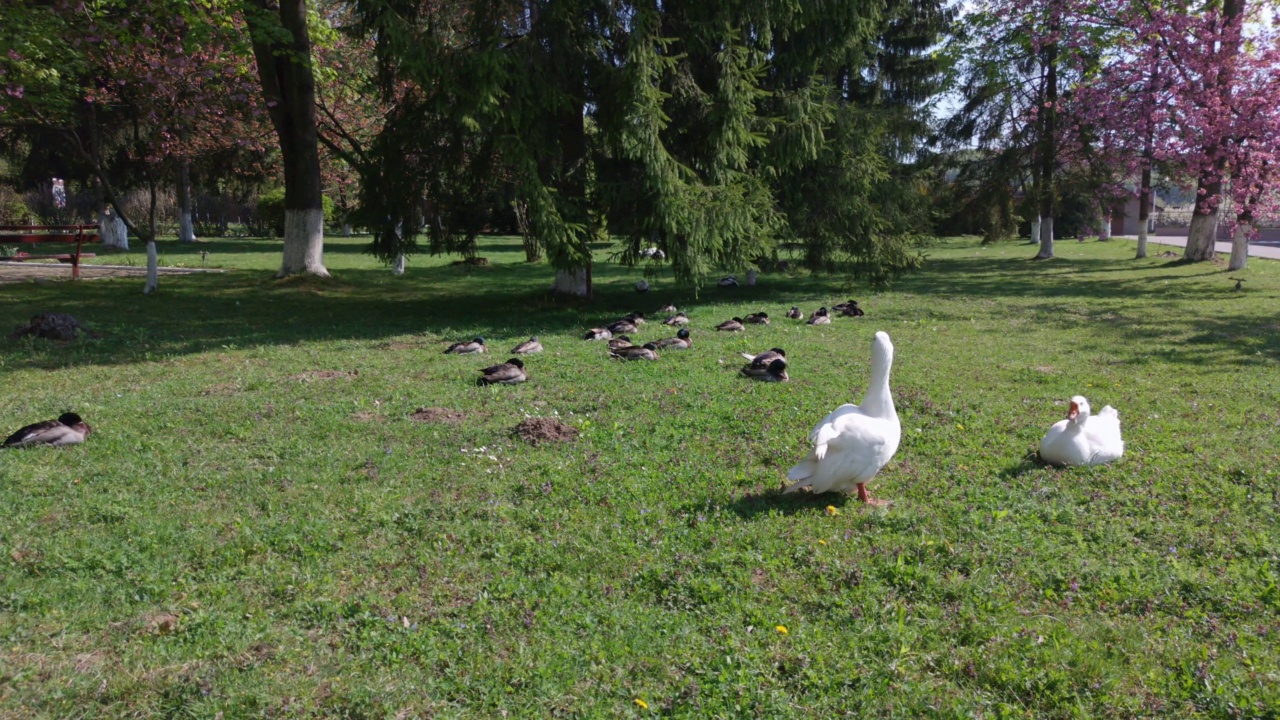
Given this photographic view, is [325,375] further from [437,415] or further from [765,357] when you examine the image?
[765,357]

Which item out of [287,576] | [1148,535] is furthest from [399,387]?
[1148,535]

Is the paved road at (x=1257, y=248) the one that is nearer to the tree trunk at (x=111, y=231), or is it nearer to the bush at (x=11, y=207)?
the tree trunk at (x=111, y=231)

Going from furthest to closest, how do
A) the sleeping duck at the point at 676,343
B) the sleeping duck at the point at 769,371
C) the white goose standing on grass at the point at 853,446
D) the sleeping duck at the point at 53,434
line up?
the sleeping duck at the point at 676,343, the sleeping duck at the point at 769,371, the sleeping duck at the point at 53,434, the white goose standing on grass at the point at 853,446

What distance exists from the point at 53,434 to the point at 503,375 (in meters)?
4.28

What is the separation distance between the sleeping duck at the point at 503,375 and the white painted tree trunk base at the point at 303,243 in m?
11.9

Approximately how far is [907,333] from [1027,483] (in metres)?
7.57

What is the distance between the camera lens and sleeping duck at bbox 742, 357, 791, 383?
373 inches

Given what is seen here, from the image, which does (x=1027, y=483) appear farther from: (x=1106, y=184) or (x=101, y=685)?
(x=1106, y=184)

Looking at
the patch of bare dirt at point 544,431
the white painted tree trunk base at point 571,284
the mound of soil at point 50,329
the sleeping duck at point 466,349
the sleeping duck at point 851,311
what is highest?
the white painted tree trunk base at point 571,284

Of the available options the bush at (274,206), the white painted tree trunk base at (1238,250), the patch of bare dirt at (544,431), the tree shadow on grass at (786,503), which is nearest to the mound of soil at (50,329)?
the patch of bare dirt at (544,431)

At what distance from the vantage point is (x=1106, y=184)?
26.3m

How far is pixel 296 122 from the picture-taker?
18578 millimetres

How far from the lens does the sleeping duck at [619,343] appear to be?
36.7 feet

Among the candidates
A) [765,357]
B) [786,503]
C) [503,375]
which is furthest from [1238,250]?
[786,503]
